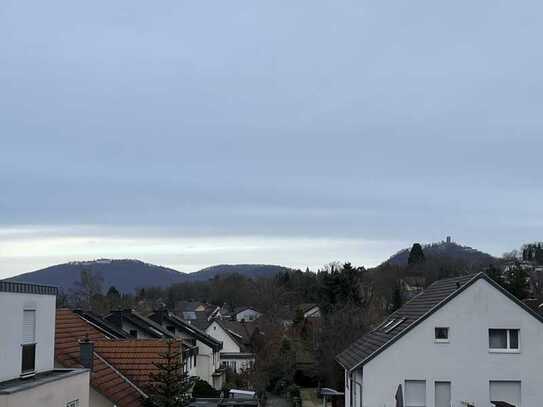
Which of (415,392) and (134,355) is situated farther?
(134,355)

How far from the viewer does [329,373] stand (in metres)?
50.1

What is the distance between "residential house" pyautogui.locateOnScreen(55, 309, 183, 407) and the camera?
23.0 meters

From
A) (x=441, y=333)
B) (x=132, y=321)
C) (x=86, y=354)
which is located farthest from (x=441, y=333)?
(x=132, y=321)

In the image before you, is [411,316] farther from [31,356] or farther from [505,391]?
[31,356]

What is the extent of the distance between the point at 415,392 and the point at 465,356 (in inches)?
94.1

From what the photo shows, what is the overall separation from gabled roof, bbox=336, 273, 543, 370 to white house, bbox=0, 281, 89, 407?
13.1 metres

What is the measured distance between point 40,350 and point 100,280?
6917 centimetres

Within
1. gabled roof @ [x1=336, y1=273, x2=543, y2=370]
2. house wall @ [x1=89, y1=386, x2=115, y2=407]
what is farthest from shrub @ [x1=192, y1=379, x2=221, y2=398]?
house wall @ [x1=89, y1=386, x2=115, y2=407]

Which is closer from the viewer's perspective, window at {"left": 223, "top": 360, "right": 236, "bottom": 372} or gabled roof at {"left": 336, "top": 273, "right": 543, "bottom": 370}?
gabled roof at {"left": 336, "top": 273, "right": 543, "bottom": 370}

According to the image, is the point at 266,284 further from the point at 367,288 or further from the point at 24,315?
the point at 24,315

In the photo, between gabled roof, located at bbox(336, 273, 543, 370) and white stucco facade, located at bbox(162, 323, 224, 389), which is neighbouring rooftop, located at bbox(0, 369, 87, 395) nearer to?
gabled roof, located at bbox(336, 273, 543, 370)

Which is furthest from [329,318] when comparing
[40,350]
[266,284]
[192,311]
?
[192,311]

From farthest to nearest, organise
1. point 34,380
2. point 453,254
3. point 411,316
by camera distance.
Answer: point 453,254 → point 411,316 → point 34,380

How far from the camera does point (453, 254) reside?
130 meters
